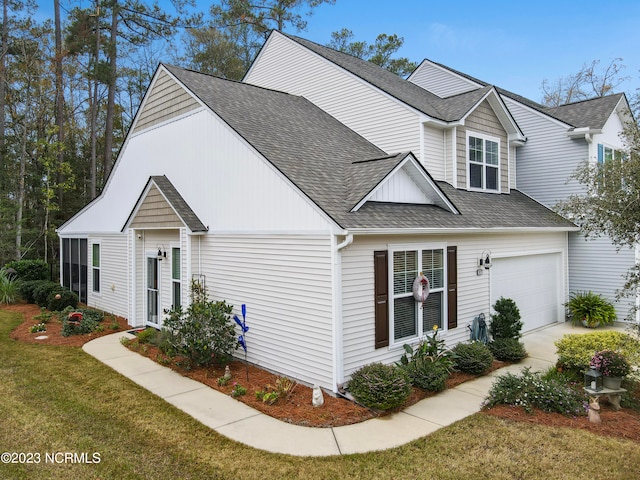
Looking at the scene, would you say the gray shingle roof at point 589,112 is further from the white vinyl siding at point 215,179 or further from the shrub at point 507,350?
the white vinyl siding at point 215,179

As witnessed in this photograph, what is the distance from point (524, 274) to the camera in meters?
12.0

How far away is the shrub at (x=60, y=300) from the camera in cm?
1380

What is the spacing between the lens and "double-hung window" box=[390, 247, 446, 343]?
8073mm

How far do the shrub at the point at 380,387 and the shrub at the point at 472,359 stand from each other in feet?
6.52

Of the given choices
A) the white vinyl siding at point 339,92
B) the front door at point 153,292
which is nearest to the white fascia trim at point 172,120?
the front door at point 153,292

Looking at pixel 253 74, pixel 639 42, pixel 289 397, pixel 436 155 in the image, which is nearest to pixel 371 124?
pixel 436 155

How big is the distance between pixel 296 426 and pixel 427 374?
8.56ft

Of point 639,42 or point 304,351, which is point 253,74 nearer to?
point 304,351

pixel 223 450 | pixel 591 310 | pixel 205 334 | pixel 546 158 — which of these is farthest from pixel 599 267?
pixel 223 450

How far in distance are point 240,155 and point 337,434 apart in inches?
218

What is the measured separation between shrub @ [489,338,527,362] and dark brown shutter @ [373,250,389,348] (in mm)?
3078

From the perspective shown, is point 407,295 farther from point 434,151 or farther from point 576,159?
point 576,159

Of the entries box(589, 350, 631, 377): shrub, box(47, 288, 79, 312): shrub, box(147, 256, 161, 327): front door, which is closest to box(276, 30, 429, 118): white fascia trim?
box(589, 350, 631, 377): shrub

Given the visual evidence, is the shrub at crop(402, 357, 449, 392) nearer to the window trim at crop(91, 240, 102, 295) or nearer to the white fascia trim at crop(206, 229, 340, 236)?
the white fascia trim at crop(206, 229, 340, 236)
